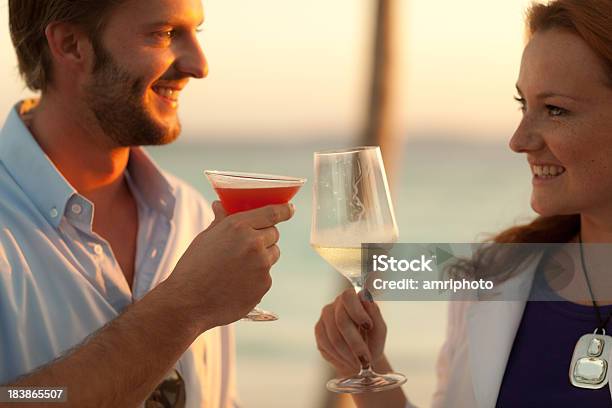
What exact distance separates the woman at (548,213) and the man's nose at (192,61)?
104 centimetres

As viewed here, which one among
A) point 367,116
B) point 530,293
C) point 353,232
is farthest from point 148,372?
point 367,116

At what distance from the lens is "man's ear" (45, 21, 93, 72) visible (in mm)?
3564

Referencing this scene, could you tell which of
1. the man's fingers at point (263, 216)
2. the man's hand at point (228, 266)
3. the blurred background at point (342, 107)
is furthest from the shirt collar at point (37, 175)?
the blurred background at point (342, 107)

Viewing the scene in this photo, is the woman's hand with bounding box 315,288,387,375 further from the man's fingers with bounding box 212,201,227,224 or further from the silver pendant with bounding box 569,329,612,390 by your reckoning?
the silver pendant with bounding box 569,329,612,390

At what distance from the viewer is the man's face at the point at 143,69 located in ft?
11.3

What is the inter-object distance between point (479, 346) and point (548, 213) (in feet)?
1.60

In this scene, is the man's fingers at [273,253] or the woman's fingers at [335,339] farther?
the woman's fingers at [335,339]

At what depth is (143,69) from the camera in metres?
3.45

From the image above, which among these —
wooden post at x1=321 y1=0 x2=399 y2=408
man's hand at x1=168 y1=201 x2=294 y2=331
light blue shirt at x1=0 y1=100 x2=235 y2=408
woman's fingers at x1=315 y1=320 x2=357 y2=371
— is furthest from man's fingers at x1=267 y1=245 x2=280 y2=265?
wooden post at x1=321 y1=0 x2=399 y2=408

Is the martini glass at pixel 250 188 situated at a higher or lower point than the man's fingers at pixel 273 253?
higher

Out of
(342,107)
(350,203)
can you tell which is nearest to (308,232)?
(342,107)

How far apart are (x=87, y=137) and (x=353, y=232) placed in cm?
118

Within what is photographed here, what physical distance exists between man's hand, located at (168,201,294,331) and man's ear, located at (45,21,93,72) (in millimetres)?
1132

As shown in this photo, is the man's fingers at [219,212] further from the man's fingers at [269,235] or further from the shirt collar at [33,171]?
the shirt collar at [33,171]
